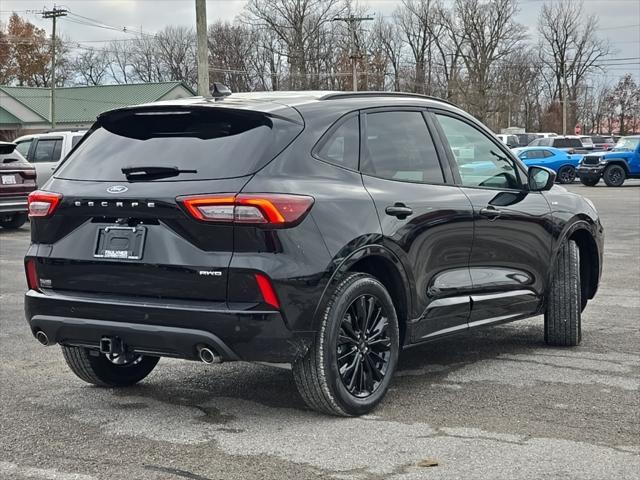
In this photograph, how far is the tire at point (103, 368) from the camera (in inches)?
223

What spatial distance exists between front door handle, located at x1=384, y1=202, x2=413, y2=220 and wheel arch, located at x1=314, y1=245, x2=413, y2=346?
22 cm

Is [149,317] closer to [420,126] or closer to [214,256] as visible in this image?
[214,256]

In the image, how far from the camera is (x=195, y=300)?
4.63 m


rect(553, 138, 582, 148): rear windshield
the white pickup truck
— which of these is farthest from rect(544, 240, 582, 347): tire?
rect(553, 138, 582, 148): rear windshield

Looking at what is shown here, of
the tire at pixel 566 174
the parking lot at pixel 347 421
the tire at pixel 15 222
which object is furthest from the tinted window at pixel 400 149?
the tire at pixel 566 174

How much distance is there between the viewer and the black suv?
4.59 metres

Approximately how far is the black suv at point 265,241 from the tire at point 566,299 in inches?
40.7

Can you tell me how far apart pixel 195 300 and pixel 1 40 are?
9238 cm

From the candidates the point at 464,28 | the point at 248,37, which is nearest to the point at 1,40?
the point at 248,37

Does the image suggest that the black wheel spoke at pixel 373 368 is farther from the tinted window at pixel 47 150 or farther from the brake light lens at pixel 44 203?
the tinted window at pixel 47 150

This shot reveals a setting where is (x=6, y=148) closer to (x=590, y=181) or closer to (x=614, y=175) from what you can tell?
(x=590, y=181)

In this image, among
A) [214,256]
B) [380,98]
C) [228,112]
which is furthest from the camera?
[380,98]

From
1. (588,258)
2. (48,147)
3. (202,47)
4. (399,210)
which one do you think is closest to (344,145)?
(399,210)

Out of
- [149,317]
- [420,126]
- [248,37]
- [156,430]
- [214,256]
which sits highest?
[248,37]
